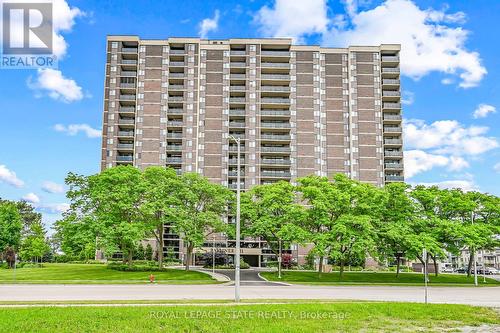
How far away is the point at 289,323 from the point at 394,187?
39.2 meters

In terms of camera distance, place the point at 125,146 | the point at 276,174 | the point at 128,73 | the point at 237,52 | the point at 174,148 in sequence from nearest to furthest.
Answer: the point at 276,174
the point at 174,148
the point at 125,146
the point at 237,52
the point at 128,73

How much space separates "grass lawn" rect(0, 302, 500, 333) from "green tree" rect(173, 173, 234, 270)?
112 ft

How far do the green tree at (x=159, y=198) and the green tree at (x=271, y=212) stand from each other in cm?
878

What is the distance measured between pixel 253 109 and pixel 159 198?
44.3 m

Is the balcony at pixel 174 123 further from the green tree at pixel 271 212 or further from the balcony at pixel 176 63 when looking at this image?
the green tree at pixel 271 212

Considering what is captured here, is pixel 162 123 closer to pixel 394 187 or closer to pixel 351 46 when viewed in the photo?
pixel 351 46

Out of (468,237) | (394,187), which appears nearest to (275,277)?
(394,187)

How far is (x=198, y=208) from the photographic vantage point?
5741cm

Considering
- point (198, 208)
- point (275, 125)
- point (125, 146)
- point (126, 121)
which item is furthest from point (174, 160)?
point (198, 208)

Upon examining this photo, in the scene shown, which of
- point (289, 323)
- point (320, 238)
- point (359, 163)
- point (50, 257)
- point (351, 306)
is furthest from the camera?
point (50, 257)

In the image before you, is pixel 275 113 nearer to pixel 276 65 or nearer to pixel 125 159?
pixel 276 65

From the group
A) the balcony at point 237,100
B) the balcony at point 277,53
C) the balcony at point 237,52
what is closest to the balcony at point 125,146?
the balcony at point 237,100

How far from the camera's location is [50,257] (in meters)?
109

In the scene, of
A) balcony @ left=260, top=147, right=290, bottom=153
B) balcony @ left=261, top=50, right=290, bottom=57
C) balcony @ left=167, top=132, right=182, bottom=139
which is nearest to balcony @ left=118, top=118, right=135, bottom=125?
balcony @ left=167, top=132, right=182, bottom=139
